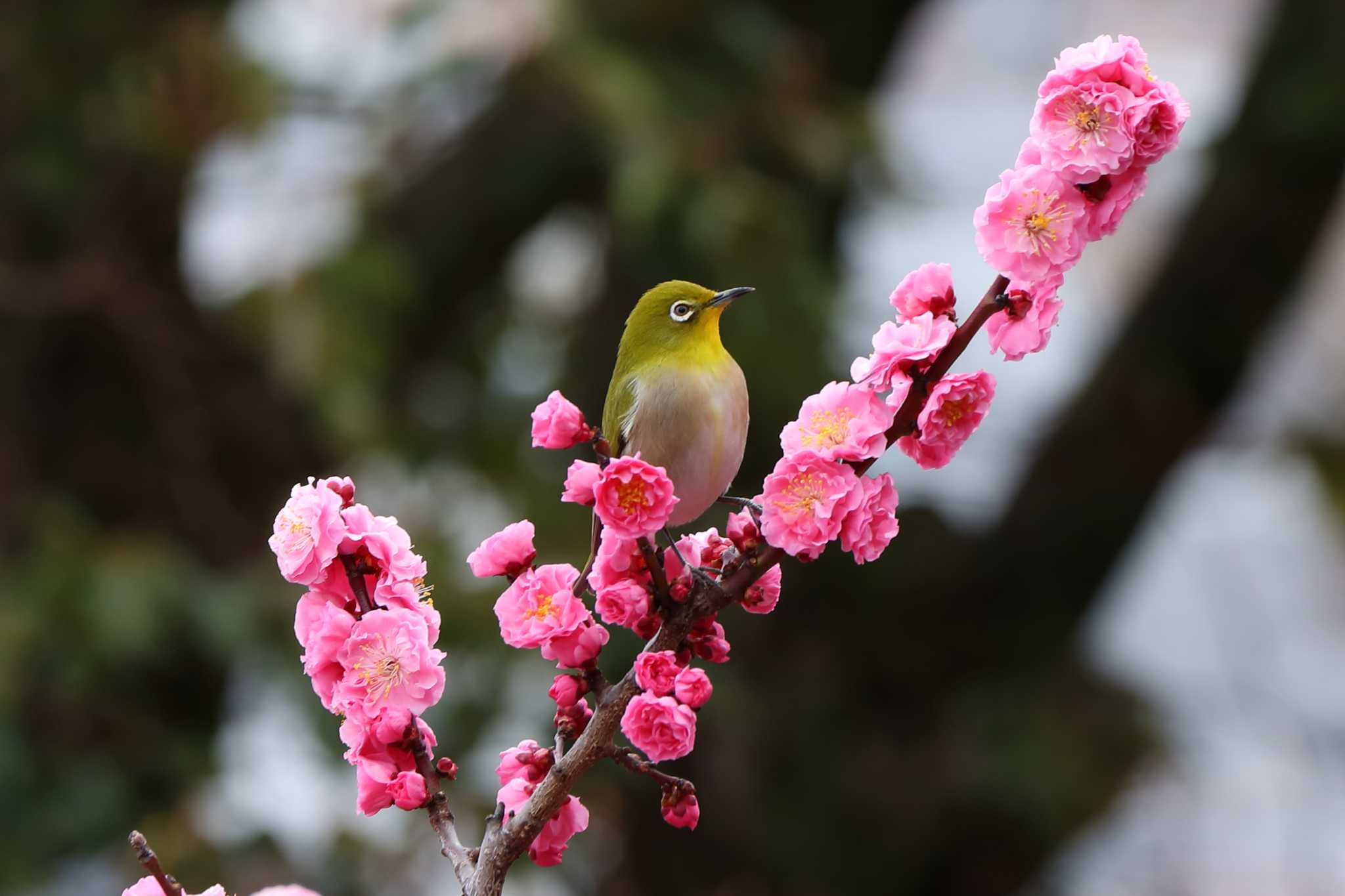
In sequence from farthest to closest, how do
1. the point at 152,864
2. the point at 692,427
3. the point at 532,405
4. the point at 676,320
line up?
the point at 532,405 < the point at 676,320 < the point at 692,427 < the point at 152,864

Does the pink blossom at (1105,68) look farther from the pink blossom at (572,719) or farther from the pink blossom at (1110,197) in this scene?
the pink blossom at (572,719)

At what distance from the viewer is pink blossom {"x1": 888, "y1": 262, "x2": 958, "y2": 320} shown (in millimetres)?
890

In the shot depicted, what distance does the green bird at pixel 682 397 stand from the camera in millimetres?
1091

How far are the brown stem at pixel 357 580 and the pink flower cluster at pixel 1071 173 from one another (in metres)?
0.44

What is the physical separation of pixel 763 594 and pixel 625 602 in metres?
0.09

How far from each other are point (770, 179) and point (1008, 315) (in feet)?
8.83

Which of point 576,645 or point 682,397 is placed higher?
point 682,397

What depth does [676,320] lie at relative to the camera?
1.20 m

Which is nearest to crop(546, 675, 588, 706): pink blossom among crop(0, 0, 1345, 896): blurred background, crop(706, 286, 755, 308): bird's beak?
crop(706, 286, 755, 308): bird's beak

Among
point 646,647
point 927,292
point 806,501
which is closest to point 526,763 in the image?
point 646,647

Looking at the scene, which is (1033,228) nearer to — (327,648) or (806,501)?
(806,501)

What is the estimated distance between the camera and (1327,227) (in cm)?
376

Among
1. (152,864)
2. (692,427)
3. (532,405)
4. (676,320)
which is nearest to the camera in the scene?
(152,864)

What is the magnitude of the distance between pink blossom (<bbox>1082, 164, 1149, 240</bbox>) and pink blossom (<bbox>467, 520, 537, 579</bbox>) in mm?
400
